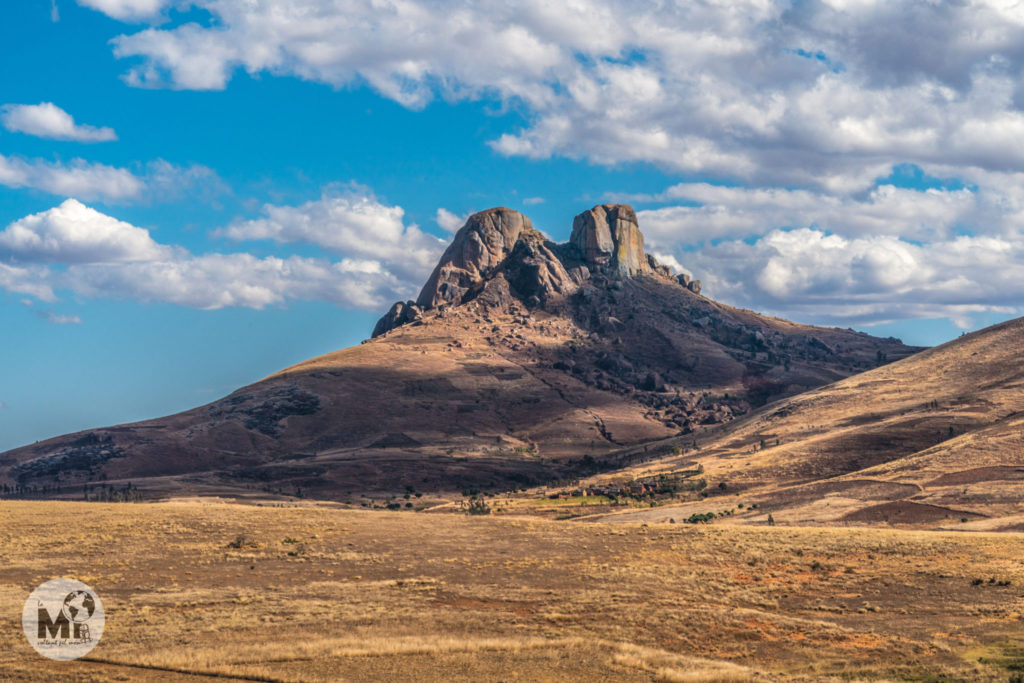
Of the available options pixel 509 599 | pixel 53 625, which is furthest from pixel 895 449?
pixel 53 625

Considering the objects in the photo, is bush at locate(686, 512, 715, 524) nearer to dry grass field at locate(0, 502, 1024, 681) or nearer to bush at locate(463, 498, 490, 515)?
dry grass field at locate(0, 502, 1024, 681)

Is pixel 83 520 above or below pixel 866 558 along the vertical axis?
above

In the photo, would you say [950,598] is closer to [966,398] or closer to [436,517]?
[436,517]

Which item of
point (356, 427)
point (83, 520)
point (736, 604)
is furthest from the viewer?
point (356, 427)

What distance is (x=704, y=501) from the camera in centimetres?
9906

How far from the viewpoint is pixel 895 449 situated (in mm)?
107312

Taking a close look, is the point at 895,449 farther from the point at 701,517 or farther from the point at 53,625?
the point at 53,625

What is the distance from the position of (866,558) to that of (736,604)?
1312cm

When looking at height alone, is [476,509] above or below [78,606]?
below

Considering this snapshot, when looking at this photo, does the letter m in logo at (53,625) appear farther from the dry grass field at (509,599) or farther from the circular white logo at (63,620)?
the dry grass field at (509,599)

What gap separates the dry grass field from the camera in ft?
103

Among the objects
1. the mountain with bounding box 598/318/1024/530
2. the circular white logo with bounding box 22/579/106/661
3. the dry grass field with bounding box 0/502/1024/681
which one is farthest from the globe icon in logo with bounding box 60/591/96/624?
the mountain with bounding box 598/318/1024/530

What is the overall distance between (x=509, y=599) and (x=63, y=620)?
760 inches

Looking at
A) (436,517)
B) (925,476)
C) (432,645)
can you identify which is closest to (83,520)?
(436,517)
